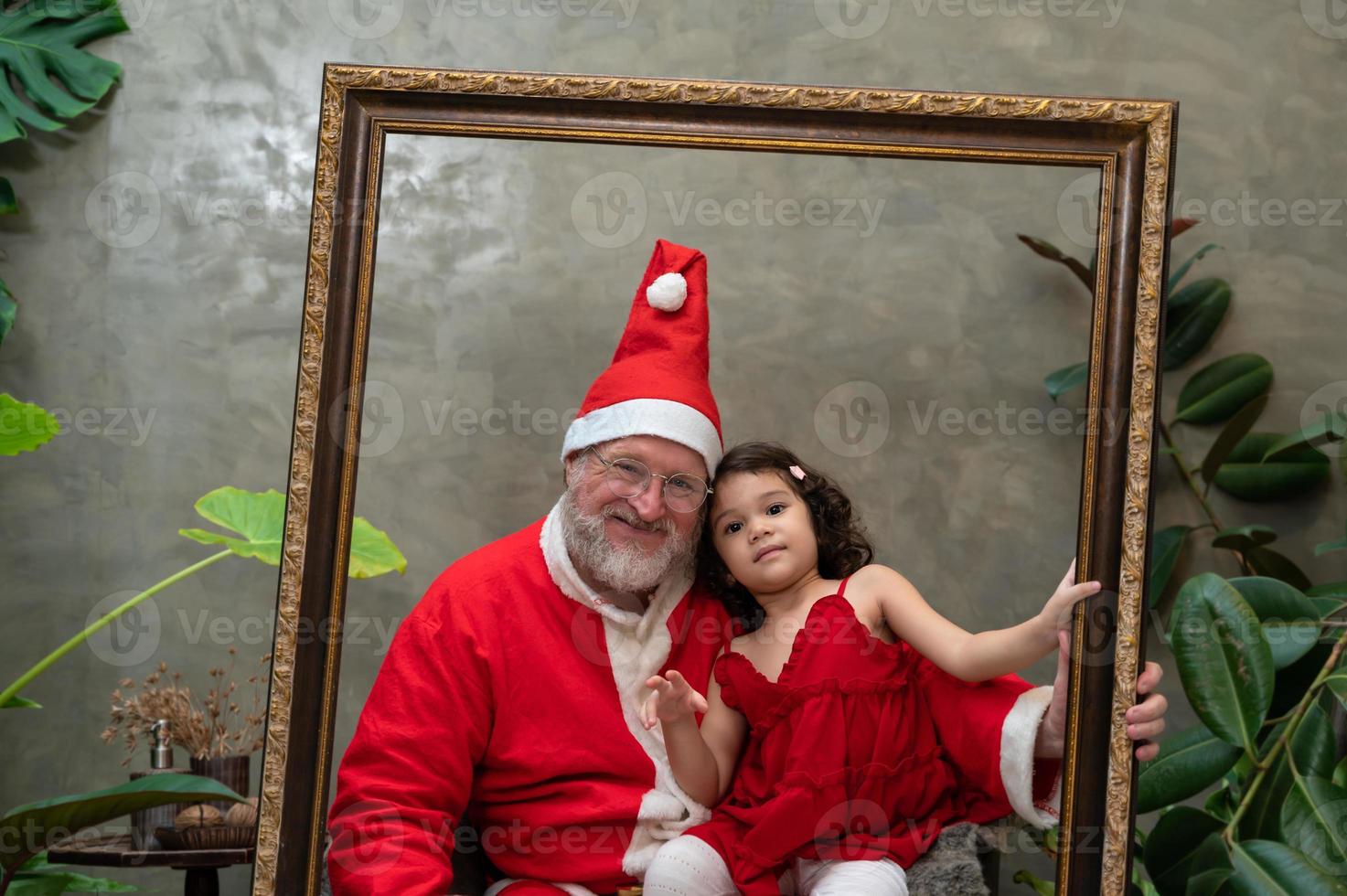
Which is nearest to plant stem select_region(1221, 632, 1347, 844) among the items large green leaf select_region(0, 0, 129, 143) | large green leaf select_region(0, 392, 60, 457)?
large green leaf select_region(0, 392, 60, 457)

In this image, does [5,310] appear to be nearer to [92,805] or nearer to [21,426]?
[21,426]

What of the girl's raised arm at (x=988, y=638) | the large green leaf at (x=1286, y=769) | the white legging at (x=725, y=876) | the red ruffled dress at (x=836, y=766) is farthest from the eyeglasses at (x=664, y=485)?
the large green leaf at (x=1286, y=769)

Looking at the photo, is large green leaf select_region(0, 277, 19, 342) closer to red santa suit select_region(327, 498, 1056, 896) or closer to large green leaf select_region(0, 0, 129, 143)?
large green leaf select_region(0, 0, 129, 143)

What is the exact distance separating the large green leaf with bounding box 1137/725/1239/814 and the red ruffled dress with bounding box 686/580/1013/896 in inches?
15.4

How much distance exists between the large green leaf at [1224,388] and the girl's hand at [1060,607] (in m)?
1.06

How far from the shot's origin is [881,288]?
2359mm

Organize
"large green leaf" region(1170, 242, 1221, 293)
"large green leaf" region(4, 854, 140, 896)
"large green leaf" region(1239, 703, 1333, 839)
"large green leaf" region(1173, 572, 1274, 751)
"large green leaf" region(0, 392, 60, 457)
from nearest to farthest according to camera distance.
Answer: "large green leaf" region(1173, 572, 1274, 751) → "large green leaf" region(1239, 703, 1333, 839) → "large green leaf" region(0, 392, 60, 457) → "large green leaf" region(4, 854, 140, 896) → "large green leaf" region(1170, 242, 1221, 293)

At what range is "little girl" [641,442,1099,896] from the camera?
6.71 feet

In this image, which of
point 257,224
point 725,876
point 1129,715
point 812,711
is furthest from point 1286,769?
point 257,224

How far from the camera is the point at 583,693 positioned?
7.17ft

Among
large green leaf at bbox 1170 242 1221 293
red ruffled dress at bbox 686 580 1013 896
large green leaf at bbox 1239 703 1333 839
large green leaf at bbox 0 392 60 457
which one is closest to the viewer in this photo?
red ruffled dress at bbox 686 580 1013 896

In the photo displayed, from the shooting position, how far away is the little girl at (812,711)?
80.5 inches

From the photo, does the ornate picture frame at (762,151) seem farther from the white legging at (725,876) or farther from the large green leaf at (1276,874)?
the white legging at (725,876)

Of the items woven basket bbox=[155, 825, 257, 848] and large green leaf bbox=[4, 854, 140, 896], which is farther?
large green leaf bbox=[4, 854, 140, 896]
